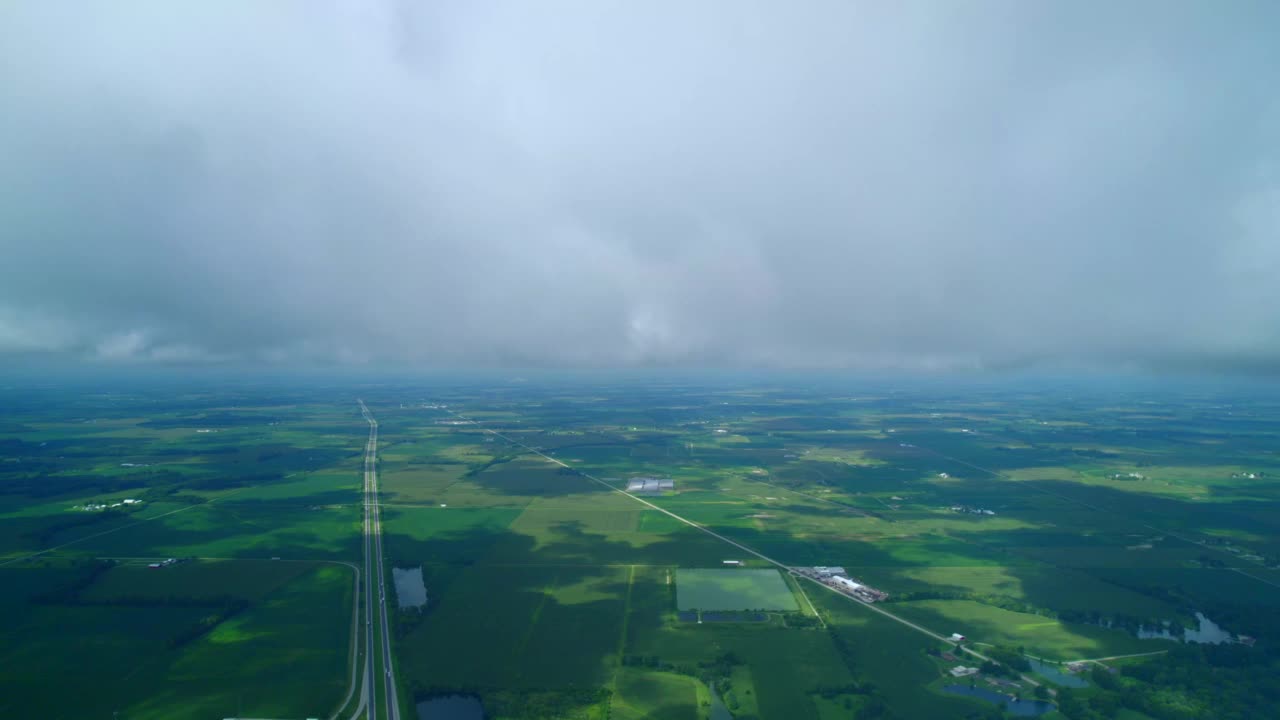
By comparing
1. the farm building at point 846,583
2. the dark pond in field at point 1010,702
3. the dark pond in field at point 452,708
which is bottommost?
the dark pond in field at point 452,708

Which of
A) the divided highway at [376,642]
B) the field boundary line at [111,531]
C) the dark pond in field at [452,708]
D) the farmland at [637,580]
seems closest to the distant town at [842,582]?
the farmland at [637,580]

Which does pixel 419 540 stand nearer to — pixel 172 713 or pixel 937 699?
pixel 172 713

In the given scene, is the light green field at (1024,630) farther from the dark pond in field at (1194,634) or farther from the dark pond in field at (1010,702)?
the dark pond in field at (1010,702)

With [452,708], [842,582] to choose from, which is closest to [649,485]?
[842,582]

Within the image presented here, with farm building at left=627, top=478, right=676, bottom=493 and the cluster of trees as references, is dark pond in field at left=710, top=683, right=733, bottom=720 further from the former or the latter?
farm building at left=627, top=478, right=676, bottom=493

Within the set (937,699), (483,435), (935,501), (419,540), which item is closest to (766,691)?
(937,699)

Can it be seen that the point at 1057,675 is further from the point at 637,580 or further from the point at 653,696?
the point at 637,580
